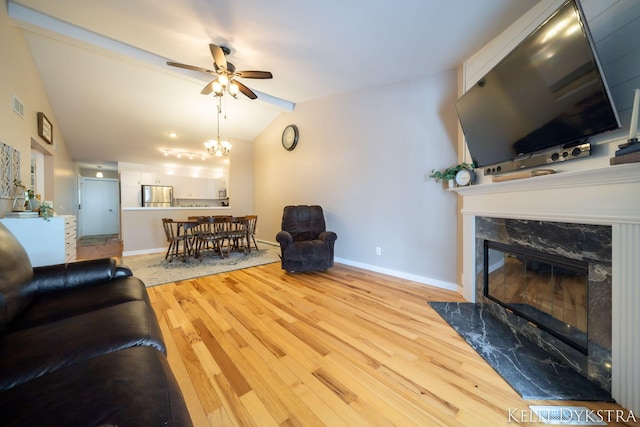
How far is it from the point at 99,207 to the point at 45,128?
560 centimetres

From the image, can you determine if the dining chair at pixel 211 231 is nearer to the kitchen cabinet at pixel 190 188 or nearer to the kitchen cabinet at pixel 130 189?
the kitchen cabinet at pixel 190 188

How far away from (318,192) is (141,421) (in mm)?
3847

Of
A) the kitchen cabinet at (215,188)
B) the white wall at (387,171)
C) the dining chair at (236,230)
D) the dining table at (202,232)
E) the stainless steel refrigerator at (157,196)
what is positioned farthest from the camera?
the kitchen cabinet at (215,188)

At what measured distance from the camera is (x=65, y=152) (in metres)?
5.03

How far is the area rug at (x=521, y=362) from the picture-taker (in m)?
1.20

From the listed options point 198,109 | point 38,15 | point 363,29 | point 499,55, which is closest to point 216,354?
point 363,29

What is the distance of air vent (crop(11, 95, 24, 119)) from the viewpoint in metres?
2.47

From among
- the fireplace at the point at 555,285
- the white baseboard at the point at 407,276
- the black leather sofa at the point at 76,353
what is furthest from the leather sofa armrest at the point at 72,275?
the fireplace at the point at 555,285

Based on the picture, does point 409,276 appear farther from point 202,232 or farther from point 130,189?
point 130,189

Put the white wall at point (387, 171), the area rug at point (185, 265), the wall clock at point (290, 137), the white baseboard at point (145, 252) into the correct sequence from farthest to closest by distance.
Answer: the wall clock at point (290, 137)
the white baseboard at point (145, 252)
the area rug at point (185, 265)
the white wall at point (387, 171)

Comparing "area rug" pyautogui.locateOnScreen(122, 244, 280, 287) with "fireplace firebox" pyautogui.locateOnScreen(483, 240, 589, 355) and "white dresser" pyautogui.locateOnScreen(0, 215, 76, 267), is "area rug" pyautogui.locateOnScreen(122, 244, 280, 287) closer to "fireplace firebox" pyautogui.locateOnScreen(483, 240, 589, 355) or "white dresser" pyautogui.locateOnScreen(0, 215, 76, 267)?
"white dresser" pyautogui.locateOnScreen(0, 215, 76, 267)

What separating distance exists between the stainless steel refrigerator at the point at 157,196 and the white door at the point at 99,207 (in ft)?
7.37

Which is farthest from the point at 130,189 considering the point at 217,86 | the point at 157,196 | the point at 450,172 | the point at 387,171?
the point at 450,172

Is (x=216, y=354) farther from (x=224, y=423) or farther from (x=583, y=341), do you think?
(x=583, y=341)
